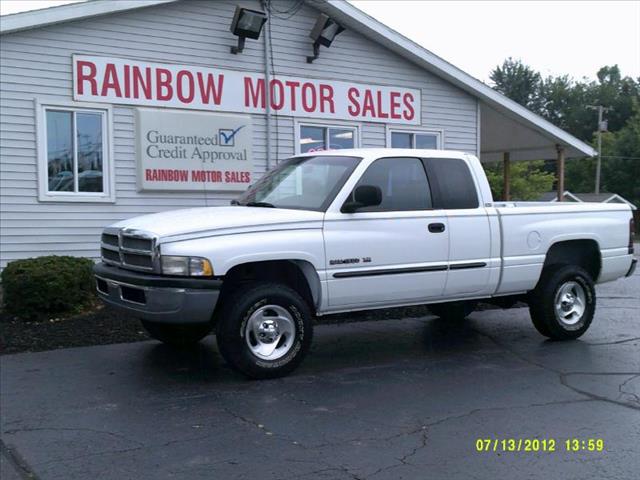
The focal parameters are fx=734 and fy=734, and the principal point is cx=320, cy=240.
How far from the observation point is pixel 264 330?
631cm

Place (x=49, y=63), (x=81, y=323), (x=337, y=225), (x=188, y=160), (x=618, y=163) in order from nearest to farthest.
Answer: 1. (x=337, y=225)
2. (x=81, y=323)
3. (x=49, y=63)
4. (x=188, y=160)
5. (x=618, y=163)

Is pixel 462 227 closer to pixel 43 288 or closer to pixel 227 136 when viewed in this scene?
pixel 43 288

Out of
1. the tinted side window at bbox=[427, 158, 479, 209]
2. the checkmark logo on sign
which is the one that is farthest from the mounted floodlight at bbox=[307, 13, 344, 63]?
the tinted side window at bbox=[427, 158, 479, 209]

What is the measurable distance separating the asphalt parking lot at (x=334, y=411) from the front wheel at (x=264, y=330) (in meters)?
0.19

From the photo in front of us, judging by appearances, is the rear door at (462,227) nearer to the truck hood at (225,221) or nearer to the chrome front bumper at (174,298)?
the truck hood at (225,221)

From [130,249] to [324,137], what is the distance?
7.71 m

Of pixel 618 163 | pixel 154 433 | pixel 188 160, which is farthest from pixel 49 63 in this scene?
pixel 618 163

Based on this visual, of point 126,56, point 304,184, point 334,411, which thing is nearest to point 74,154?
point 126,56

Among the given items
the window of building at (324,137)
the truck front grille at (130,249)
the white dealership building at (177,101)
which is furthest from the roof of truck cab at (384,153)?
the window of building at (324,137)

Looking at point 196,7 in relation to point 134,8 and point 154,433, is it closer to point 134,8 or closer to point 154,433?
point 134,8

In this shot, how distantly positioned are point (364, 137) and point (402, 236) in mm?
7206

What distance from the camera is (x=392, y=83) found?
14117mm

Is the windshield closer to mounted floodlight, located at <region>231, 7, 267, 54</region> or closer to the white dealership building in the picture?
the white dealership building

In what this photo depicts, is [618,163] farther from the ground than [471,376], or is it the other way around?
[618,163]
